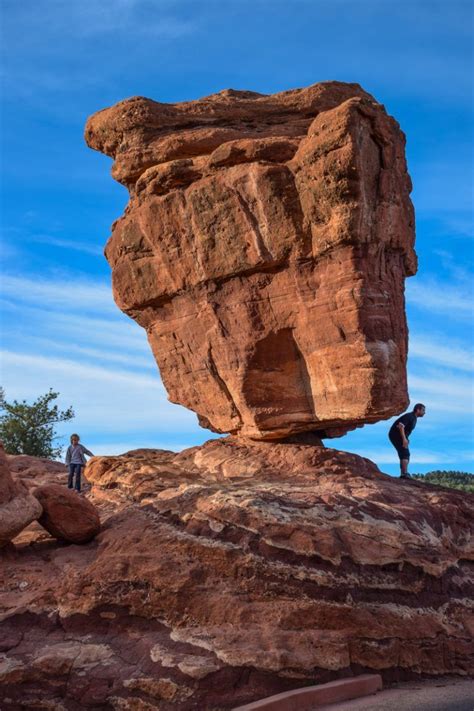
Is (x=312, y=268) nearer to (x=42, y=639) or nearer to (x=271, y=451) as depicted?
(x=271, y=451)

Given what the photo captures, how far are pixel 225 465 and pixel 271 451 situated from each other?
3.59 ft

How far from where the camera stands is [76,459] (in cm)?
2033

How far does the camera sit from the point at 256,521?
45.2 feet

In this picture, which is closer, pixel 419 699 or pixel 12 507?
pixel 419 699

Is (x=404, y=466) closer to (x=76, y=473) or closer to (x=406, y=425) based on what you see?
(x=406, y=425)

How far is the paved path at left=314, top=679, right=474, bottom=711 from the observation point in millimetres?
11789

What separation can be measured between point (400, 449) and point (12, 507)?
8873 mm

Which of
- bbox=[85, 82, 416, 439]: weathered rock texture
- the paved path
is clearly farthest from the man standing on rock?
the paved path

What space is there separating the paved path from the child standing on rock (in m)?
10.1

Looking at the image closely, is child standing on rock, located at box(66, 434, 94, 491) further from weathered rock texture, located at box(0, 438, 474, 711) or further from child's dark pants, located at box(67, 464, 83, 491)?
weathered rock texture, located at box(0, 438, 474, 711)

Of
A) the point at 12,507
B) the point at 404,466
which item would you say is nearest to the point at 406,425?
the point at 404,466

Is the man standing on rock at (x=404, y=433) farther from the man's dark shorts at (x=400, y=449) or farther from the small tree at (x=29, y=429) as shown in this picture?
the small tree at (x=29, y=429)

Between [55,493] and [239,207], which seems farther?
[239,207]

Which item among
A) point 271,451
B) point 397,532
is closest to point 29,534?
point 271,451
